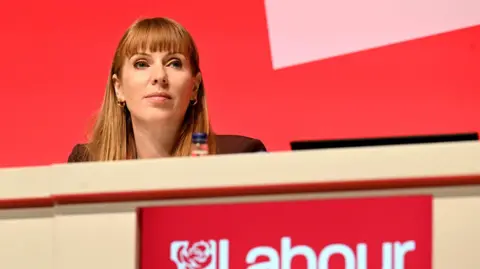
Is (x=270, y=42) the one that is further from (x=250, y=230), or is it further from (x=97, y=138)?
(x=250, y=230)

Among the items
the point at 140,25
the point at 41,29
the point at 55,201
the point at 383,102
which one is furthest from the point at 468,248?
the point at 41,29

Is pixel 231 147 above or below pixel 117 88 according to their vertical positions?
below

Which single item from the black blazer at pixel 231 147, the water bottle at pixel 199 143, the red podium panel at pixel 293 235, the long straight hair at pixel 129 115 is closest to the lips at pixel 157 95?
the long straight hair at pixel 129 115

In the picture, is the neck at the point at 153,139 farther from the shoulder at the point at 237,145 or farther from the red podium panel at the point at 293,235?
the red podium panel at the point at 293,235

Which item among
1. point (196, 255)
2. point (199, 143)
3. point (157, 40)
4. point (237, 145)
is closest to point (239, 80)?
point (237, 145)

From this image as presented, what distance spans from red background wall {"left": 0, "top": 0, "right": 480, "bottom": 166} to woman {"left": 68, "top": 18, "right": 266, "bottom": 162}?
0.36 m

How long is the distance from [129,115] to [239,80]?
523 millimetres

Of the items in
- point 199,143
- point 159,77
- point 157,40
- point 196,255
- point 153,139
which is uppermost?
point 157,40

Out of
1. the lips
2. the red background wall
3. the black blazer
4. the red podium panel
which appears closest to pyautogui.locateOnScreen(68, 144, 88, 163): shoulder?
the black blazer

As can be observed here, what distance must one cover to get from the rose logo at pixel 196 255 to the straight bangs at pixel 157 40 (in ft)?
3.21

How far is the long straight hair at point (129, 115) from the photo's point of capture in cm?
202

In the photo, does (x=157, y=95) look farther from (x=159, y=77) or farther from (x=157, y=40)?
(x=157, y=40)

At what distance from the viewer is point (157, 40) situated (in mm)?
2029

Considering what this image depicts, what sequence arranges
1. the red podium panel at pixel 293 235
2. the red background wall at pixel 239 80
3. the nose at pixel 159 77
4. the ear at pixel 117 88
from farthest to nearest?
the red background wall at pixel 239 80
the ear at pixel 117 88
the nose at pixel 159 77
the red podium panel at pixel 293 235
